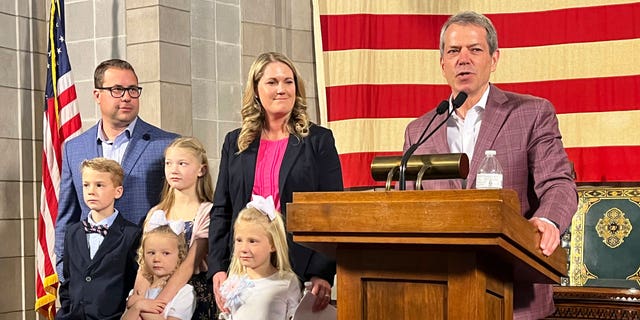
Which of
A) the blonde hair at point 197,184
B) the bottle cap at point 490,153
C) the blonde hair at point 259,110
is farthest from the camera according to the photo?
the blonde hair at point 197,184

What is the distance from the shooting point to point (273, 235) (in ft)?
12.2

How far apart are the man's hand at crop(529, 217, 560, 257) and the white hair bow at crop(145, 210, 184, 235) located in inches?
87.0

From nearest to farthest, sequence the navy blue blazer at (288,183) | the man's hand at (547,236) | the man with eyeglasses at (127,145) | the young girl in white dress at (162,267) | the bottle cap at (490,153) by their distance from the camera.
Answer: the man's hand at (547,236)
the bottle cap at (490,153)
the navy blue blazer at (288,183)
the young girl in white dress at (162,267)
the man with eyeglasses at (127,145)

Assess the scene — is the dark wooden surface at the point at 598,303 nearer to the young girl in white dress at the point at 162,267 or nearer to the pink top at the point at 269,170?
the pink top at the point at 269,170

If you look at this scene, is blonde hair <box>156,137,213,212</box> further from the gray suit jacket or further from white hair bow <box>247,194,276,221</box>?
the gray suit jacket

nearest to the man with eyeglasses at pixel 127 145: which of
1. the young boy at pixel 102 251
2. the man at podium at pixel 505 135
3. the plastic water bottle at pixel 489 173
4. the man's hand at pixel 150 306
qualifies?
the young boy at pixel 102 251

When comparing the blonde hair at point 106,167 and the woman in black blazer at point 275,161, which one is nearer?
the woman in black blazer at point 275,161

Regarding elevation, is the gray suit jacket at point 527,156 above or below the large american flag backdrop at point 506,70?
below

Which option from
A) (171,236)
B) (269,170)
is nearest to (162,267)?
(171,236)

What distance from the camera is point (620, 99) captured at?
17.9 feet

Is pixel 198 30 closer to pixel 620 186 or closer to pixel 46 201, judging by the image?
pixel 46 201

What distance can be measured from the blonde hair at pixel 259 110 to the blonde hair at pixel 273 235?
0.31 metres

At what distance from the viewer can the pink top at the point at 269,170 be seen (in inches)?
150

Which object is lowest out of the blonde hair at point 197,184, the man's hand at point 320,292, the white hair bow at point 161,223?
the man's hand at point 320,292
